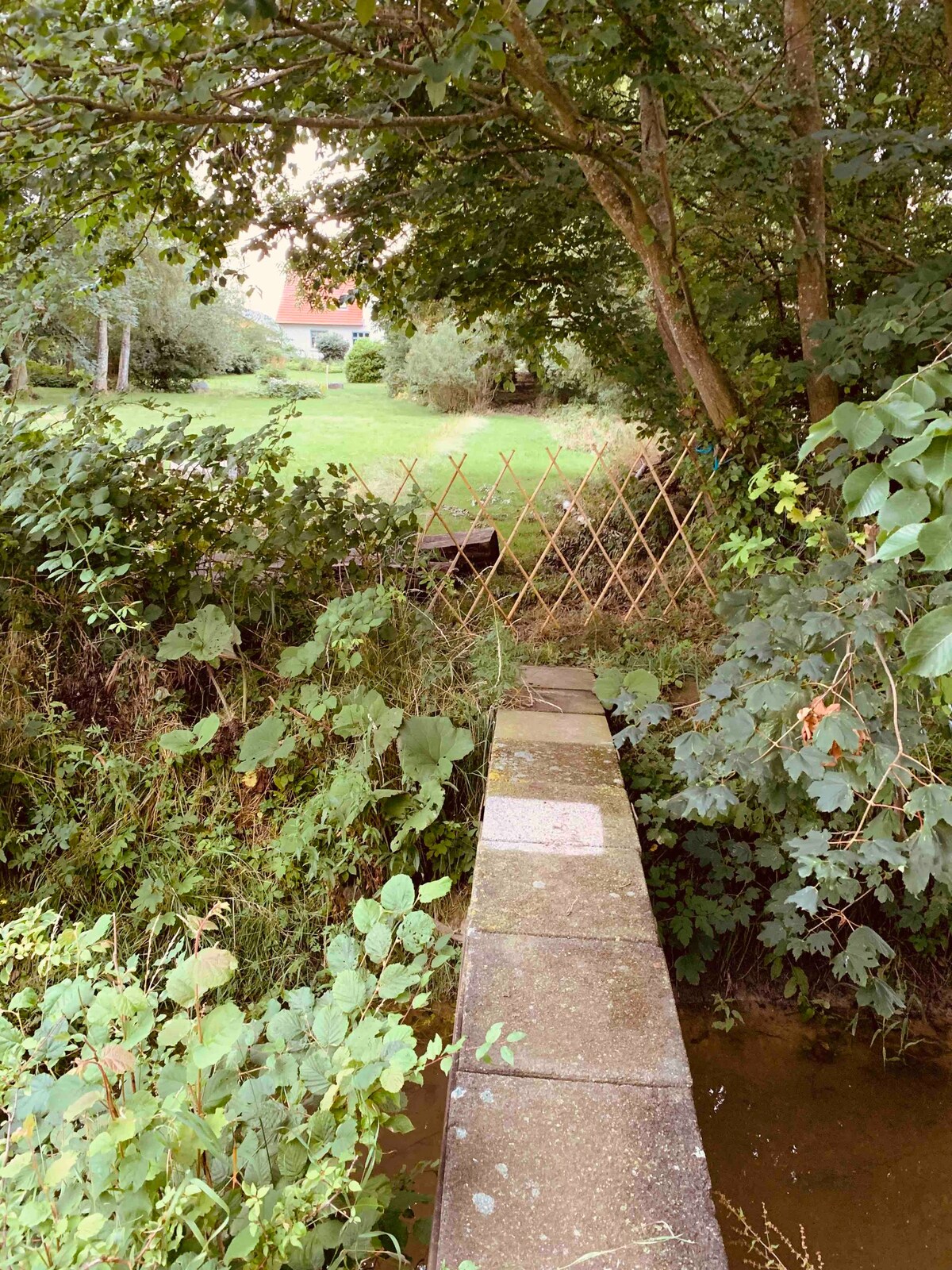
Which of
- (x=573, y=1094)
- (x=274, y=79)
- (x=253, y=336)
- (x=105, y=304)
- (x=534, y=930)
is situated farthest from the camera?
(x=253, y=336)

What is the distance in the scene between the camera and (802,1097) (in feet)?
7.60

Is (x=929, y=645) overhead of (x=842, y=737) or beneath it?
overhead

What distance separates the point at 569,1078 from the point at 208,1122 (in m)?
0.65

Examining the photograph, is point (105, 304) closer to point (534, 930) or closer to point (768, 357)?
point (768, 357)

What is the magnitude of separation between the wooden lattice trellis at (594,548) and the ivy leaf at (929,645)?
2727 millimetres

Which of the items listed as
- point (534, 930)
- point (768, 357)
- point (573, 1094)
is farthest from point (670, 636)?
point (573, 1094)

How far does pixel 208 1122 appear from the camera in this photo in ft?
3.12

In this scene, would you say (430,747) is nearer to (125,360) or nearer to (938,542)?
(938,542)

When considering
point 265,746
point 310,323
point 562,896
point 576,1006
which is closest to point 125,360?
point 265,746

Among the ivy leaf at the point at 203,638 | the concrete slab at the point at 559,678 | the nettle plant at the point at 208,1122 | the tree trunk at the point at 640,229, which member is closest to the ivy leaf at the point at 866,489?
the nettle plant at the point at 208,1122

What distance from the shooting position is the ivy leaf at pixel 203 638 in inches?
110

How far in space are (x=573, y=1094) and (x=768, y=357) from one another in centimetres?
309

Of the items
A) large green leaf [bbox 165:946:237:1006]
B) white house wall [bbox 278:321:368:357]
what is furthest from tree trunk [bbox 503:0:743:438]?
white house wall [bbox 278:321:368:357]

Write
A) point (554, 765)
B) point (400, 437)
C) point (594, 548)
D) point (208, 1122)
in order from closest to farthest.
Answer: point (208, 1122) < point (554, 765) < point (594, 548) < point (400, 437)
